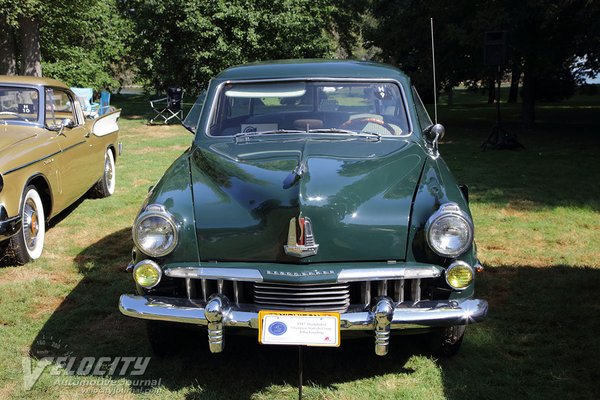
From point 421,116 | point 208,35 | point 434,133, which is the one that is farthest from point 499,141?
point 208,35

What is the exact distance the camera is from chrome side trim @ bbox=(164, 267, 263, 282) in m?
2.95

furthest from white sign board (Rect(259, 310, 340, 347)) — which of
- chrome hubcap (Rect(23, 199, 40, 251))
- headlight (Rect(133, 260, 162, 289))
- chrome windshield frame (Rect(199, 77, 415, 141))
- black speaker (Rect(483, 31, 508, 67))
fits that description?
black speaker (Rect(483, 31, 508, 67))

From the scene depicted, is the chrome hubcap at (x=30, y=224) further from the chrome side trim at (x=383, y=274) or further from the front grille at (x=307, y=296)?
the chrome side trim at (x=383, y=274)

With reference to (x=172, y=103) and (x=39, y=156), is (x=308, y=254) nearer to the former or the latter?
(x=39, y=156)

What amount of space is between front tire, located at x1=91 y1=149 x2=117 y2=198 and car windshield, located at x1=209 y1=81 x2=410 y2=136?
156 inches

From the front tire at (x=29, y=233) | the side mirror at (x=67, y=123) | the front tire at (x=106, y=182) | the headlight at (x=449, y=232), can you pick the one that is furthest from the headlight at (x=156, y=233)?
the front tire at (x=106, y=182)

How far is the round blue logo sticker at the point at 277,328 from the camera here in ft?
9.27

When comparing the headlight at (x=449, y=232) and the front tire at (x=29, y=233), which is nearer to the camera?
the headlight at (x=449, y=232)

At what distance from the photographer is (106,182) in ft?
26.5

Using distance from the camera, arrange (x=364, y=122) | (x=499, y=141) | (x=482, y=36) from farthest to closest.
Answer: (x=482, y=36) → (x=499, y=141) → (x=364, y=122)

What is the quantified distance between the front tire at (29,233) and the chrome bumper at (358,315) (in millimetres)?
2586

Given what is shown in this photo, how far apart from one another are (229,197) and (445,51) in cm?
1480

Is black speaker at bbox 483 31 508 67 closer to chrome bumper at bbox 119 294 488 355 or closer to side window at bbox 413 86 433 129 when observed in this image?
side window at bbox 413 86 433 129

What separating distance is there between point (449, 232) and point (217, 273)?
122 centimetres
